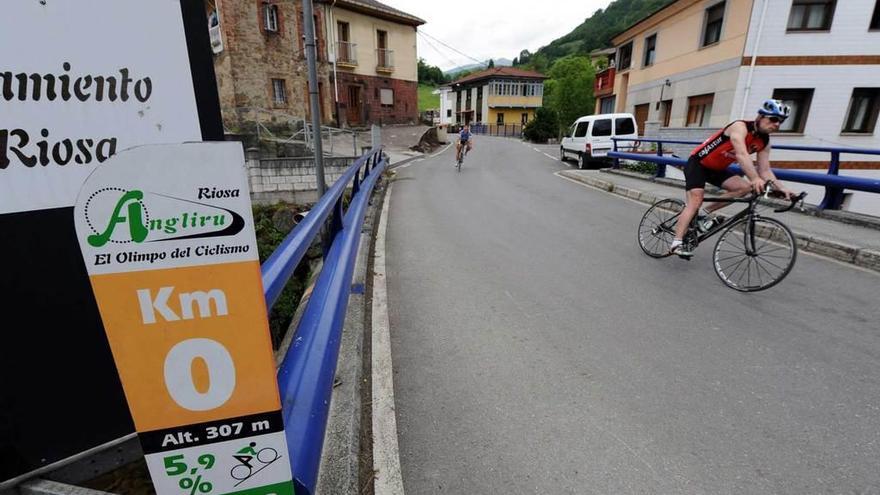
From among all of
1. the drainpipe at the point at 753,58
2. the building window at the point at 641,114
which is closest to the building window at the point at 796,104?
the drainpipe at the point at 753,58

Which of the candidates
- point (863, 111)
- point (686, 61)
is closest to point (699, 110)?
point (686, 61)

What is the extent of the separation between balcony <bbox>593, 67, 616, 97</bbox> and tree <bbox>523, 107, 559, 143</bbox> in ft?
24.2

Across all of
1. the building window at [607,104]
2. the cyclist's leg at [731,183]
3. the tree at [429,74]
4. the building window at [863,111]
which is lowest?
the cyclist's leg at [731,183]

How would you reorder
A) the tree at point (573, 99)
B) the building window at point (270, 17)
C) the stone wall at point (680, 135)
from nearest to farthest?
1. the stone wall at point (680, 135)
2. the building window at point (270, 17)
3. the tree at point (573, 99)

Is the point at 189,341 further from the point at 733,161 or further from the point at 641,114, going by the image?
the point at 641,114

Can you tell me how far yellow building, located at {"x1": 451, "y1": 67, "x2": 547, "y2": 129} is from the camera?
57781 millimetres

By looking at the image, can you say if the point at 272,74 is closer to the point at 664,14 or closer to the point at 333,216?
the point at 664,14

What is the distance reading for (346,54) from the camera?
27.6m

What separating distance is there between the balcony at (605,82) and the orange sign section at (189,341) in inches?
1245

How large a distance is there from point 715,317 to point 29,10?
4872 millimetres

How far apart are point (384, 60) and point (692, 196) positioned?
96.1 feet

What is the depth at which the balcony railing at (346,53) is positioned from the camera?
27.0 metres

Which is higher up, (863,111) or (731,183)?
(863,111)

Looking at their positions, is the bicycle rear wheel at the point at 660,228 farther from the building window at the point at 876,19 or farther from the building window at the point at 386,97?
the building window at the point at 386,97
